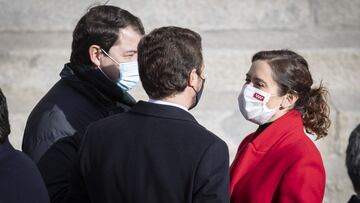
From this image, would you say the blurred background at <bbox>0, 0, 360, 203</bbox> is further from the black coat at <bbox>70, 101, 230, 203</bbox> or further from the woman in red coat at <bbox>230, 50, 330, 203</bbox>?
the black coat at <bbox>70, 101, 230, 203</bbox>

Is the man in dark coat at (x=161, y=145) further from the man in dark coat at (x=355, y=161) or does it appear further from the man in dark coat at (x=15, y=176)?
the man in dark coat at (x=355, y=161)

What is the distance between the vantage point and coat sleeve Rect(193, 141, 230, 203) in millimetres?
2295

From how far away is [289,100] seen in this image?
3.04 m

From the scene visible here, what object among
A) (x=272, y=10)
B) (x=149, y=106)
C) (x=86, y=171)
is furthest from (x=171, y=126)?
(x=272, y=10)

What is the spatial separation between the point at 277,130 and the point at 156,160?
80 centimetres

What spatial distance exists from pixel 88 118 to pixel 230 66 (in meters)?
2.54

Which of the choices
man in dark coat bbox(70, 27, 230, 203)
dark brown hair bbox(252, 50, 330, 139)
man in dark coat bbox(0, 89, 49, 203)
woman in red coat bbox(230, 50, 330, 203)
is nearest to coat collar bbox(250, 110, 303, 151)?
woman in red coat bbox(230, 50, 330, 203)

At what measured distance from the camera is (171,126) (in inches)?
93.1

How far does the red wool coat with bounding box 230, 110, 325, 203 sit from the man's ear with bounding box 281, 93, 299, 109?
0.04 metres

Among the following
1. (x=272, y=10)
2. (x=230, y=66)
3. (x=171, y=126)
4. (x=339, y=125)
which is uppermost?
(x=171, y=126)

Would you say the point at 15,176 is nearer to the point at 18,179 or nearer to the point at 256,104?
the point at 18,179

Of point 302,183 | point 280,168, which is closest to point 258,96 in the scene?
point 280,168

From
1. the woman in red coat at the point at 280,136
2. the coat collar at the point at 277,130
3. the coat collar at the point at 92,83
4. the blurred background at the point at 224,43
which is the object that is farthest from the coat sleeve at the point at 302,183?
the blurred background at the point at 224,43

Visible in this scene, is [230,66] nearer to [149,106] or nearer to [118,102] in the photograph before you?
[118,102]
